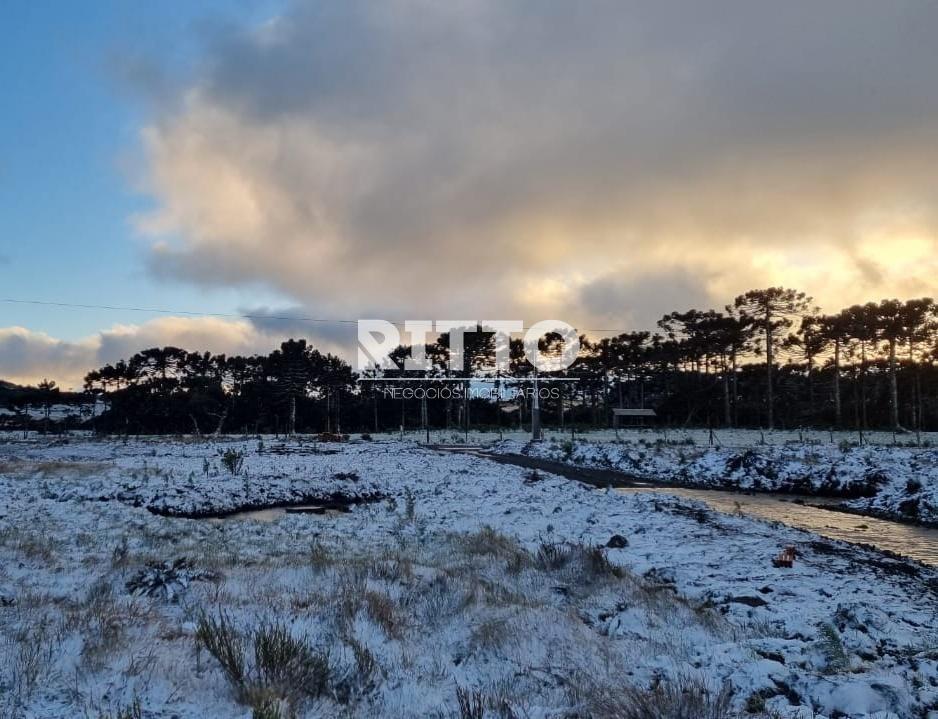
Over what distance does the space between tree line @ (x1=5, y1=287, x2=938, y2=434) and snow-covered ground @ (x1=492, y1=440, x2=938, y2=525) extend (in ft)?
108

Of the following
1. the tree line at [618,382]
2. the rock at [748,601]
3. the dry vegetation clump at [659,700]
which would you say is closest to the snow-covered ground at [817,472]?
the rock at [748,601]

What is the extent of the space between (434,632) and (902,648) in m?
3.99

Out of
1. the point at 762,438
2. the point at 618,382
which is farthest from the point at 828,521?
the point at 618,382

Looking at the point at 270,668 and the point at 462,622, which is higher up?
the point at 270,668

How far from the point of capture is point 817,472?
60.0ft

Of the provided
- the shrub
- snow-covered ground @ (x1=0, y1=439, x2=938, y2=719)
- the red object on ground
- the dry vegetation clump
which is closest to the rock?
snow-covered ground @ (x1=0, y1=439, x2=938, y2=719)

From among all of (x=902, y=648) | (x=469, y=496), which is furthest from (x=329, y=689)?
(x=469, y=496)

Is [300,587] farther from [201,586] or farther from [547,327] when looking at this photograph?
[547,327]

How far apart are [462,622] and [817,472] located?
1694 cm

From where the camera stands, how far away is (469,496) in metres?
16.7

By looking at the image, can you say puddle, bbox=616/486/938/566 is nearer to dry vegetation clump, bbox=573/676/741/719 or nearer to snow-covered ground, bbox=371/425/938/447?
dry vegetation clump, bbox=573/676/741/719

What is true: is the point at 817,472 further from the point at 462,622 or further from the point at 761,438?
the point at 462,622

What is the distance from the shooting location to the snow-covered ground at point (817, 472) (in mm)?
14125

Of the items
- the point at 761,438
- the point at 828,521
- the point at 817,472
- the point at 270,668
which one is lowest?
the point at 828,521
